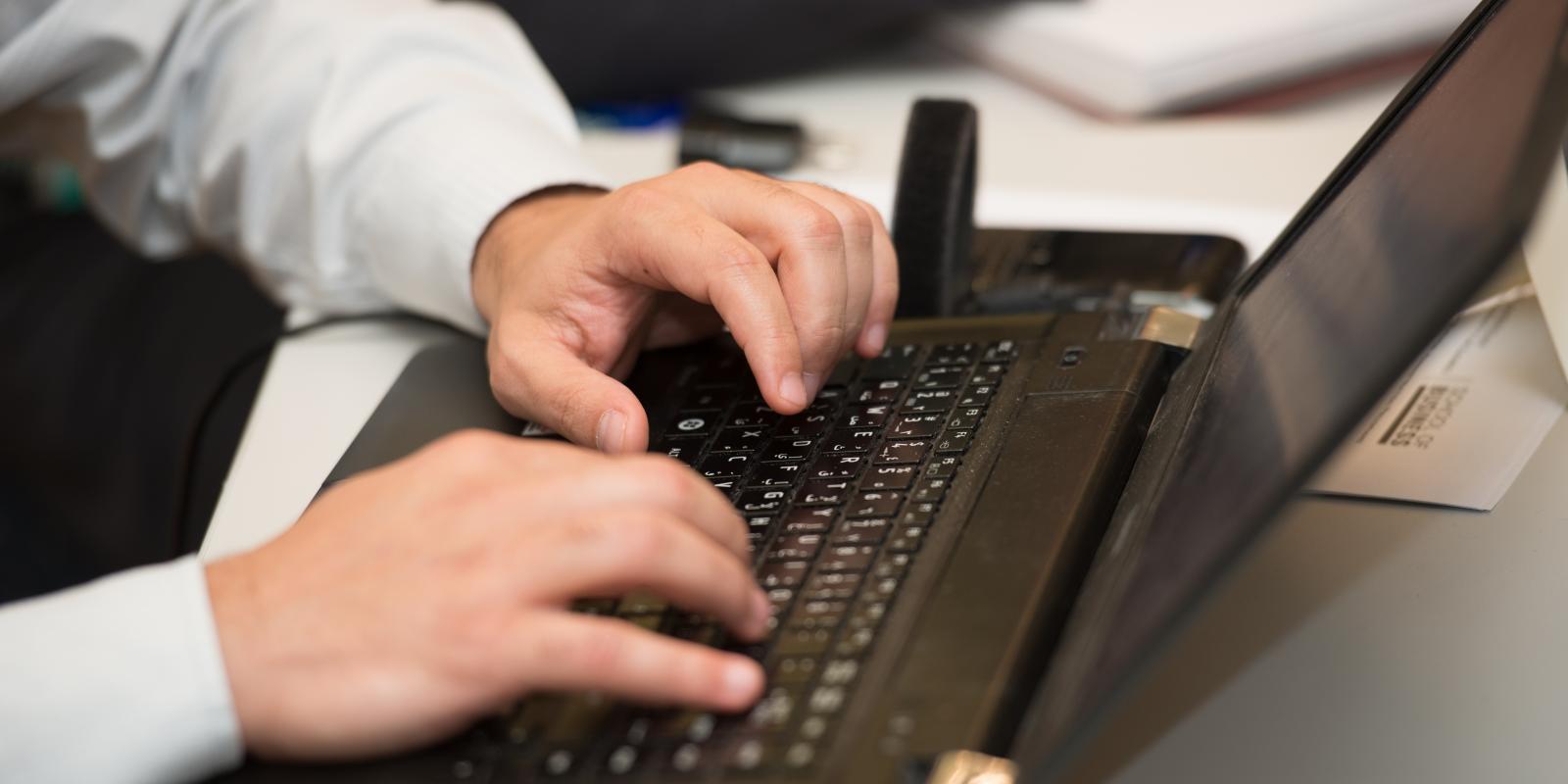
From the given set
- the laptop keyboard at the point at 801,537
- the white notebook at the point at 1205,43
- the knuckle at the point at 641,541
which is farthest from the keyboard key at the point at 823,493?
the white notebook at the point at 1205,43

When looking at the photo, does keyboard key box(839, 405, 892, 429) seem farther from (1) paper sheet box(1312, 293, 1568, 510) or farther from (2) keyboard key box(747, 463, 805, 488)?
(1) paper sheet box(1312, 293, 1568, 510)

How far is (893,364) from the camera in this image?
573mm

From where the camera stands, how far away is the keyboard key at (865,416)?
20.5 inches

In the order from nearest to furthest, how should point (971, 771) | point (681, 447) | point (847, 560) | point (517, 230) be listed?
point (971, 771), point (847, 560), point (681, 447), point (517, 230)

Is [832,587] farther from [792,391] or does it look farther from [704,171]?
[704,171]

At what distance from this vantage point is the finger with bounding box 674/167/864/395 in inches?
20.8

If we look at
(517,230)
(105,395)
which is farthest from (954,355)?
(105,395)

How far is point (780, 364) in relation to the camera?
508 mm

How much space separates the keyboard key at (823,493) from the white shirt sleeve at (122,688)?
7.5 inches

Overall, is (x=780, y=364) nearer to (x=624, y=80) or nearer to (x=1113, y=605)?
(x=1113, y=605)

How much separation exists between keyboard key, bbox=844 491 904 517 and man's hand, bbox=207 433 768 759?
0.06 meters

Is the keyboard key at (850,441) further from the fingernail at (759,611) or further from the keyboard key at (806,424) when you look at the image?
the fingernail at (759,611)

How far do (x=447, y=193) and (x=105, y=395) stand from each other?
13.0 inches

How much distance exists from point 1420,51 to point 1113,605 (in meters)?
0.78
